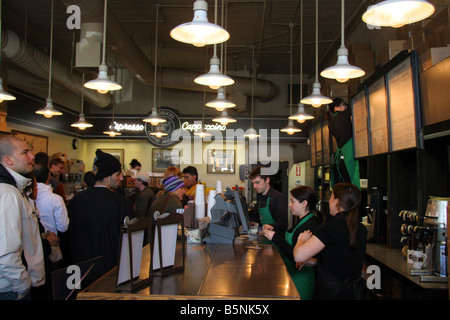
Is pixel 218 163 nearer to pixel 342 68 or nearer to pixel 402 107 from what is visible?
pixel 402 107

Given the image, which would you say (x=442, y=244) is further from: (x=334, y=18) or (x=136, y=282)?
(x=334, y=18)

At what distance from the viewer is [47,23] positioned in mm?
7719

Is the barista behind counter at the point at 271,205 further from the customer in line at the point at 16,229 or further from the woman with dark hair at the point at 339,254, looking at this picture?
the customer in line at the point at 16,229

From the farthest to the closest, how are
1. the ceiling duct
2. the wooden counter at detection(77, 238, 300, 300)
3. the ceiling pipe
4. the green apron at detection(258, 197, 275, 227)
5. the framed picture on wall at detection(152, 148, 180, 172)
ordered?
1. the framed picture on wall at detection(152, 148, 180, 172)
2. the ceiling duct
3. the ceiling pipe
4. the green apron at detection(258, 197, 275, 227)
5. the wooden counter at detection(77, 238, 300, 300)

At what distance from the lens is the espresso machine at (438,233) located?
9.89ft

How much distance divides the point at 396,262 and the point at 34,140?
774 cm

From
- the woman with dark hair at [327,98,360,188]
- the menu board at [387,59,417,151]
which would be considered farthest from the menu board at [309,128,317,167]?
the menu board at [387,59,417,151]

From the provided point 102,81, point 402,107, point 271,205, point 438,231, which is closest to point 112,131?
point 102,81

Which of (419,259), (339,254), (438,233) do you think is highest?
(438,233)

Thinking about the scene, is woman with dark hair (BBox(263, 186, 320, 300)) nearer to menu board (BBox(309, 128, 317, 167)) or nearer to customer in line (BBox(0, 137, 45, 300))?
customer in line (BBox(0, 137, 45, 300))

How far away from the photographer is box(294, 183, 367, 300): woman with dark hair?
108 inches

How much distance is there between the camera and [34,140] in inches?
343

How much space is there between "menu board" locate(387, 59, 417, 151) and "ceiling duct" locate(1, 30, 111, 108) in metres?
5.62
